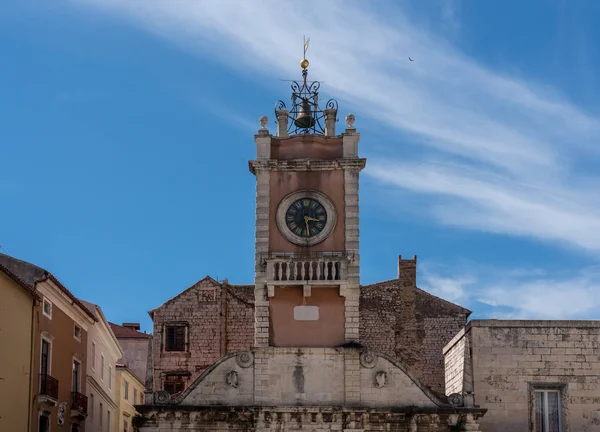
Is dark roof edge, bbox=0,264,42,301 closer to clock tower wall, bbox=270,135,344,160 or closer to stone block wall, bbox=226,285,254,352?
clock tower wall, bbox=270,135,344,160

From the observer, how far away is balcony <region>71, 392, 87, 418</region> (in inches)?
1460

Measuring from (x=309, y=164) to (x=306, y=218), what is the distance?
1.65 meters

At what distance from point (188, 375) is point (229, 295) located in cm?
366

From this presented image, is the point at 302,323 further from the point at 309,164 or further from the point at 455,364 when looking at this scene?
the point at 455,364

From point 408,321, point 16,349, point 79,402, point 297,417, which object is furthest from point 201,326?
point 16,349

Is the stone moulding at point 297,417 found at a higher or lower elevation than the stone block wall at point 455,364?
lower

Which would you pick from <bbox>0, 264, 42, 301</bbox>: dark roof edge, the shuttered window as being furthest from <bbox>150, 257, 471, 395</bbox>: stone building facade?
<bbox>0, 264, 42, 301</bbox>: dark roof edge

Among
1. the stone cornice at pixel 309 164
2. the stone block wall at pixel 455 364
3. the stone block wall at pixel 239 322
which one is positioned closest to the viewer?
the stone cornice at pixel 309 164

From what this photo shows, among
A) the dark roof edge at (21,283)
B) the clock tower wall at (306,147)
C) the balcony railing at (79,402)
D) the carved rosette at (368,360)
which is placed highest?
the clock tower wall at (306,147)

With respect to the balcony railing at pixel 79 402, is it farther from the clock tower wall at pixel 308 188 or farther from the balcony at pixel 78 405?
the clock tower wall at pixel 308 188

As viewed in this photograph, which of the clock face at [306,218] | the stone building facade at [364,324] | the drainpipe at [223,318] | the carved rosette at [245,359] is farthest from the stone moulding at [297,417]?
the drainpipe at [223,318]

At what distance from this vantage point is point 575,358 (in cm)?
3428

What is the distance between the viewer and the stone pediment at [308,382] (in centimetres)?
3309

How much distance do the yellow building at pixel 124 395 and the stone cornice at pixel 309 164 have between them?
16.8m
